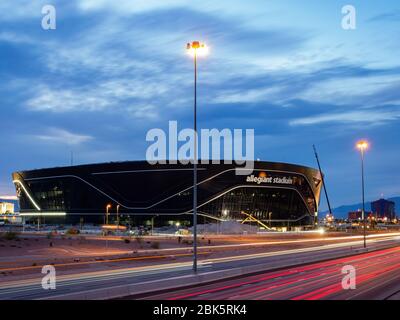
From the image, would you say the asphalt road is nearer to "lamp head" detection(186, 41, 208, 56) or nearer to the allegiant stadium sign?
"lamp head" detection(186, 41, 208, 56)

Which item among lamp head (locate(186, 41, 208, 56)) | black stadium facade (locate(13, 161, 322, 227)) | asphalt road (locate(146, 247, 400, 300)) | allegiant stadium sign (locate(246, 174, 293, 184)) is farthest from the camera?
allegiant stadium sign (locate(246, 174, 293, 184))

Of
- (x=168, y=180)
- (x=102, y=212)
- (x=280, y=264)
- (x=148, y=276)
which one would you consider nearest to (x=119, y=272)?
(x=148, y=276)

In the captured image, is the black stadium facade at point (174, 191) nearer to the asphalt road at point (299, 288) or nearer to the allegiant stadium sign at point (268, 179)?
the allegiant stadium sign at point (268, 179)

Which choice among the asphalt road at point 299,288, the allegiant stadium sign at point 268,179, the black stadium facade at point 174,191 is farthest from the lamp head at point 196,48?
the allegiant stadium sign at point 268,179

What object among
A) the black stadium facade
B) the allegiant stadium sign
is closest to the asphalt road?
the black stadium facade

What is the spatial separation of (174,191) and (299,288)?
116649mm

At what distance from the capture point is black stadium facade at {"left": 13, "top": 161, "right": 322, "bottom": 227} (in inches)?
5472

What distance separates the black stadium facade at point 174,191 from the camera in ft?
456

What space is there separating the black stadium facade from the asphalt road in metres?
108

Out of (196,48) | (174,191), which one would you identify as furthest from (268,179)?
(196,48)

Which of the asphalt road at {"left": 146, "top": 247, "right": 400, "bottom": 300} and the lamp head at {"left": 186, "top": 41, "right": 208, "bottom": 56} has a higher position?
the lamp head at {"left": 186, "top": 41, "right": 208, "bottom": 56}

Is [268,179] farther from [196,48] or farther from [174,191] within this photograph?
[196,48]

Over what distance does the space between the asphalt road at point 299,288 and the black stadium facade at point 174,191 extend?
354 ft
